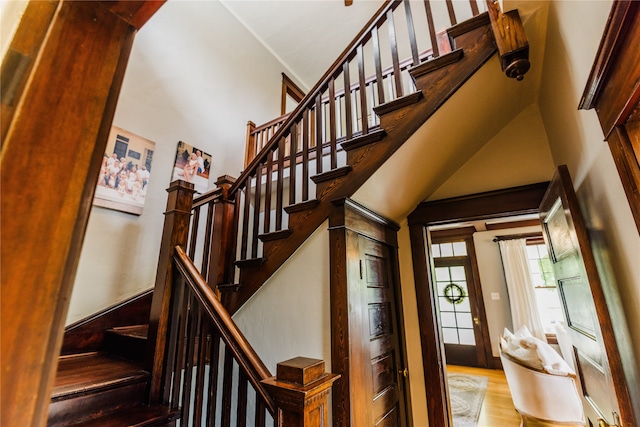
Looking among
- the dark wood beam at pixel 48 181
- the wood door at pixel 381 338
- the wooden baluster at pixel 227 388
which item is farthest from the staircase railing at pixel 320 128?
the dark wood beam at pixel 48 181

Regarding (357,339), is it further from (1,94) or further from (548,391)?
(548,391)

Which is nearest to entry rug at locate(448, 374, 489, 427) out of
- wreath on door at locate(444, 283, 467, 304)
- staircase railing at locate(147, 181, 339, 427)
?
wreath on door at locate(444, 283, 467, 304)

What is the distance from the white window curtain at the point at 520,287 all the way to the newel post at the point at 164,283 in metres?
5.61

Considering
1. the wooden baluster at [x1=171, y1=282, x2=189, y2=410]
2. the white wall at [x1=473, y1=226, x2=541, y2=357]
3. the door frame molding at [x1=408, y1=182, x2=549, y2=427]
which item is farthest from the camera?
the white wall at [x1=473, y1=226, x2=541, y2=357]

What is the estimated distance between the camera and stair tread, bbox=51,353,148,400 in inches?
50.0

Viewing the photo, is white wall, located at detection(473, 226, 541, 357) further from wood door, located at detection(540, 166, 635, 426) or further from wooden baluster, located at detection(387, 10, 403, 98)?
wooden baluster, located at detection(387, 10, 403, 98)

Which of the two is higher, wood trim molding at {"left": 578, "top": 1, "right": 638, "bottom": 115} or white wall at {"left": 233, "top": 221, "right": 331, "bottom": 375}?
wood trim molding at {"left": 578, "top": 1, "right": 638, "bottom": 115}

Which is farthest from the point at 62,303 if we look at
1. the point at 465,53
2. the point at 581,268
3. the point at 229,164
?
the point at 229,164

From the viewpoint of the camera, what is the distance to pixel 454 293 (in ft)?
18.8

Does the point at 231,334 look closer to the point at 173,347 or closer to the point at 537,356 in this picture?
the point at 173,347

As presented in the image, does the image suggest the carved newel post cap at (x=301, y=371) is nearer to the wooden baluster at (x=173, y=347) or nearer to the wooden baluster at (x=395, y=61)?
the wooden baluster at (x=173, y=347)

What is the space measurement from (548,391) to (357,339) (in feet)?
8.27

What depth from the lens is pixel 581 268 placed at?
1.25 m

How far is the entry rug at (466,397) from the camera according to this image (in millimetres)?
3214
